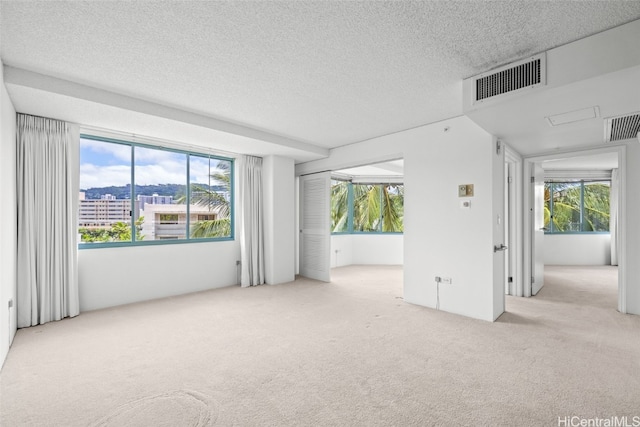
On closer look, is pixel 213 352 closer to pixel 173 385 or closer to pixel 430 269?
pixel 173 385

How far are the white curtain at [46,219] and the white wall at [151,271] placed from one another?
0.83 ft

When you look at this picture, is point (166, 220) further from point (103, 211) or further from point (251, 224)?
point (251, 224)

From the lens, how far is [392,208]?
832cm

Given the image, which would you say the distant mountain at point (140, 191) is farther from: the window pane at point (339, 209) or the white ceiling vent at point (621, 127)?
the white ceiling vent at point (621, 127)

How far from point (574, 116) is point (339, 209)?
5786 mm

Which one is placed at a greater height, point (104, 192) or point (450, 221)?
point (104, 192)

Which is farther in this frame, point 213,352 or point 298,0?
point 213,352

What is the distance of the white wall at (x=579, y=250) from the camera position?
769cm

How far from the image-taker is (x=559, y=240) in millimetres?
7836

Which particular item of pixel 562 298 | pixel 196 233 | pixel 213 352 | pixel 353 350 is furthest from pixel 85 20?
pixel 562 298

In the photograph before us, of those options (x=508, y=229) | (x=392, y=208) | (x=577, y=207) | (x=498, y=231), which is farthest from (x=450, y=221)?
(x=577, y=207)

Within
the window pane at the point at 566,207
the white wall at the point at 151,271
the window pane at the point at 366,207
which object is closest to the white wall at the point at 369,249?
the window pane at the point at 366,207

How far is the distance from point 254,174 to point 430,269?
3.34 meters

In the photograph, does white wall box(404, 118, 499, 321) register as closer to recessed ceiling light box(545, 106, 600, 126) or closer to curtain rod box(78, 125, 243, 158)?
recessed ceiling light box(545, 106, 600, 126)
